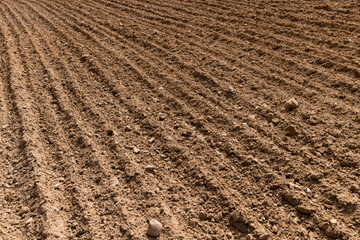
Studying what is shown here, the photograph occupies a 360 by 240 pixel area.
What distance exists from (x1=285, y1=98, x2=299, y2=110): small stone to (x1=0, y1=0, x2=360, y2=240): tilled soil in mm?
88

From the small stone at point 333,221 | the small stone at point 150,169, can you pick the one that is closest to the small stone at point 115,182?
the small stone at point 150,169

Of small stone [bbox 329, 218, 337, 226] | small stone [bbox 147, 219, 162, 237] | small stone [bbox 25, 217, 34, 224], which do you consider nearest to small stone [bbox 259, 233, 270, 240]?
small stone [bbox 329, 218, 337, 226]

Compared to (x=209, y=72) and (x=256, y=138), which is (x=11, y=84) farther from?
(x=256, y=138)

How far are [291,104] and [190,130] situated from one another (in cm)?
126

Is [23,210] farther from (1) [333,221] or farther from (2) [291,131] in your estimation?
(2) [291,131]

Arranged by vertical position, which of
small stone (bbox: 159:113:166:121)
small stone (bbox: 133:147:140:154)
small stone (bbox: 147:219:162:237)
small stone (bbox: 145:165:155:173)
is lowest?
small stone (bbox: 147:219:162:237)

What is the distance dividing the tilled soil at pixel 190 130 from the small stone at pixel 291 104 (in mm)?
88

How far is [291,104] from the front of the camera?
3.68 metres

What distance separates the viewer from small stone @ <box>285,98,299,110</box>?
368 centimetres

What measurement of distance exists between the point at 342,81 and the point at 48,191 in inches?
146

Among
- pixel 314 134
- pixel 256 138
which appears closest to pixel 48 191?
pixel 256 138

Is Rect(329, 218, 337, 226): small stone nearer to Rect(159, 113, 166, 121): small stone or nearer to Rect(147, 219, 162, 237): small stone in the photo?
Rect(147, 219, 162, 237): small stone

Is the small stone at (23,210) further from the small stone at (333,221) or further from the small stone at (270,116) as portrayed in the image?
the small stone at (270,116)

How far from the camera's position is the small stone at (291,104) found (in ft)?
12.1
